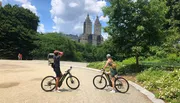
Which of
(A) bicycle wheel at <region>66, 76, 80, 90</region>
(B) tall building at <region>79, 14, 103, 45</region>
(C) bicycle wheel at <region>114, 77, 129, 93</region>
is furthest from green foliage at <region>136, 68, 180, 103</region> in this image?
(B) tall building at <region>79, 14, 103, 45</region>

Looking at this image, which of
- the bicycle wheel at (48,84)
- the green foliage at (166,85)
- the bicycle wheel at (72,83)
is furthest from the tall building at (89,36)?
the bicycle wheel at (48,84)

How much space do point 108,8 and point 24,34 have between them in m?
36.9

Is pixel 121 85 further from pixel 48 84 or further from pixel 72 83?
pixel 48 84

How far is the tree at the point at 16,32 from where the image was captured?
49531 millimetres

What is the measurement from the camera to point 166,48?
17.8 meters

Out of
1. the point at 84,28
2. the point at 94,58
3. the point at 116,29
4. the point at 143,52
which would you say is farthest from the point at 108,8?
the point at 84,28

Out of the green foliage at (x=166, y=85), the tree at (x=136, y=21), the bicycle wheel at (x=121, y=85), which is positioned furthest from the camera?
the tree at (x=136, y=21)

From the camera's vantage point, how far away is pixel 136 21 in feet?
59.2

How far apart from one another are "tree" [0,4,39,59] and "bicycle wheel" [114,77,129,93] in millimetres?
41344

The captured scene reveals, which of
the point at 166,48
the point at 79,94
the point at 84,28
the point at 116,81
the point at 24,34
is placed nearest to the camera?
the point at 79,94

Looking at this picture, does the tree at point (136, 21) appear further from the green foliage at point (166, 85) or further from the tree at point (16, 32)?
the tree at point (16, 32)

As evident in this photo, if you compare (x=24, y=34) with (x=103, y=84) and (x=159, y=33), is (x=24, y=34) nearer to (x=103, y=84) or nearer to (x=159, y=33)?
(x=159, y=33)

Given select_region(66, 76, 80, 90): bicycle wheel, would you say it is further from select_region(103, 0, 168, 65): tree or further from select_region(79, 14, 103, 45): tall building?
select_region(79, 14, 103, 45): tall building

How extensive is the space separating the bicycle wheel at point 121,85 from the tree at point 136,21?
7.28 meters
